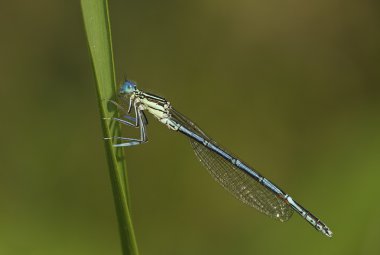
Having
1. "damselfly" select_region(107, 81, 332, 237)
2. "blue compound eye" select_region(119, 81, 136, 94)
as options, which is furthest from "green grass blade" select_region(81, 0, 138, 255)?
"damselfly" select_region(107, 81, 332, 237)

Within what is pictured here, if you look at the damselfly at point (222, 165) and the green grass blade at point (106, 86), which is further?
the damselfly at point (222, 165)

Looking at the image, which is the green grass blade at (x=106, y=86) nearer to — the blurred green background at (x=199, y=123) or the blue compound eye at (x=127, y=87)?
the blue compound eye at (x=127, y=87)

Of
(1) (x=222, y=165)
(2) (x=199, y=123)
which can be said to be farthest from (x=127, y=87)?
(2) (x=199, y=123)

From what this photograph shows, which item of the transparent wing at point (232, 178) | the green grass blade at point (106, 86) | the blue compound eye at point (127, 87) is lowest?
the green grass blade at point (106, 86)

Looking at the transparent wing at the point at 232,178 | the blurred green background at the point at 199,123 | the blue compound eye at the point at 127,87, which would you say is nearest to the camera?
the blue compound eye at the point at 127,87

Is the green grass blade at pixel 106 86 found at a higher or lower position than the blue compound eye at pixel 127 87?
lower

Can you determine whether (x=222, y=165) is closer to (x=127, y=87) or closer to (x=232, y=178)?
(x=232, y=178)

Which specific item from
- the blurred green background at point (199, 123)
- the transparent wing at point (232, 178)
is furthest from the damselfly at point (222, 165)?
the blurred green background at point (199, 123)
